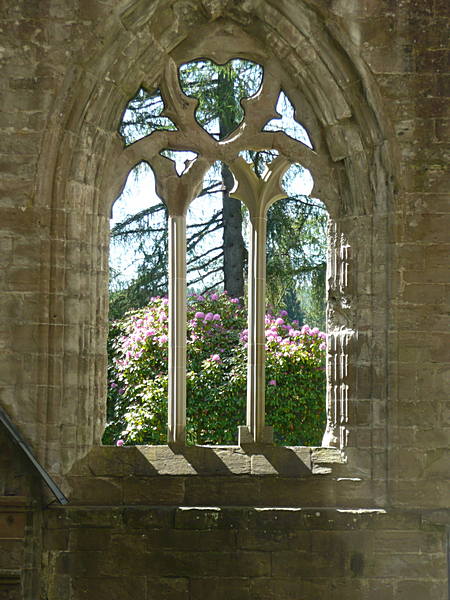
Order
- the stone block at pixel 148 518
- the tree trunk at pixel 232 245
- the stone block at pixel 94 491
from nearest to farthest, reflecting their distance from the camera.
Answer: the stone block at pixel 148 518 < the stone block at pixel 94 491 < the tree trunk at pixel 232 245

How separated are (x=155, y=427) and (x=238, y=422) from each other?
2.82ft

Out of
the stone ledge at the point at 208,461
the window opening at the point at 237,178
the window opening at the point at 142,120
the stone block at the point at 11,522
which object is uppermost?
the window opening at the point at 142,120

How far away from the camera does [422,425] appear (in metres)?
8.61

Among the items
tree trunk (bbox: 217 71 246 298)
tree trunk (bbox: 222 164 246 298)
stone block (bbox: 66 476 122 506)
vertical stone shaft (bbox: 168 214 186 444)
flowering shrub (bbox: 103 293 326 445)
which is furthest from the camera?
tree trunk (bbox: 222 164 246 298)

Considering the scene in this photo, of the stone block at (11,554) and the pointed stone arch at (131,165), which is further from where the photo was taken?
the pointed stone arch at (131,165)

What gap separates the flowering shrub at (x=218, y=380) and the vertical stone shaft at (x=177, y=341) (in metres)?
3.72

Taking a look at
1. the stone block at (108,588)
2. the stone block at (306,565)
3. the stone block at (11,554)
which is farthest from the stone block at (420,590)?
the stone block at (11,554)

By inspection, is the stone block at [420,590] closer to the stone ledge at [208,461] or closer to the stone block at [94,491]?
the stone ledge at [208,461]

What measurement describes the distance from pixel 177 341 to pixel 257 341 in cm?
58

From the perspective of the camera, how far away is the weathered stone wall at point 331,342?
8.45m

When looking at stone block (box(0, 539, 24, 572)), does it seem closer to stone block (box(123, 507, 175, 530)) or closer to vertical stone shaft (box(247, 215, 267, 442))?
stone block (box(123, 507, 175, 530))

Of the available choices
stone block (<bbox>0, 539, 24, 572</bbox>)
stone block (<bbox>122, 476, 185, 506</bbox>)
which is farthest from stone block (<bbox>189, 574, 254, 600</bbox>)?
stone block (<bbox>0, 539, 24, 572</bbox>)

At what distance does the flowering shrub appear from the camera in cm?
1259

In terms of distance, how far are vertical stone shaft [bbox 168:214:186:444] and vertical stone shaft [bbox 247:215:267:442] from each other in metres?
0.49
